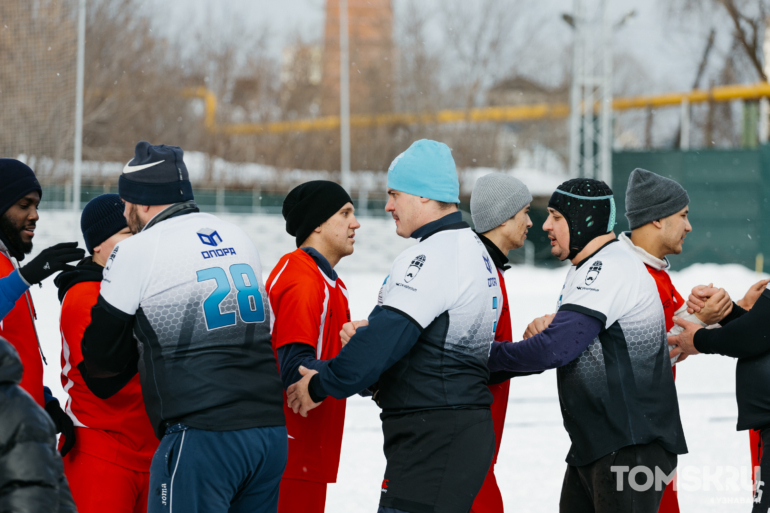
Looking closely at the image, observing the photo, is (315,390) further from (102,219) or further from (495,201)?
(495,201)

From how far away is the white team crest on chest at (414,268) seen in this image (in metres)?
2.34

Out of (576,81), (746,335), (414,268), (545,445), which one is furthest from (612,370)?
(576,81)

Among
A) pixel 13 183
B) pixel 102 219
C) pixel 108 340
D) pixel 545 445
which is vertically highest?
pixel 13 183

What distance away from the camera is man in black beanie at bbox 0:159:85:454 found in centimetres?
264

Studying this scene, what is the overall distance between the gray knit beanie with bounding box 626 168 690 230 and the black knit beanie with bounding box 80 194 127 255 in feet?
7.35

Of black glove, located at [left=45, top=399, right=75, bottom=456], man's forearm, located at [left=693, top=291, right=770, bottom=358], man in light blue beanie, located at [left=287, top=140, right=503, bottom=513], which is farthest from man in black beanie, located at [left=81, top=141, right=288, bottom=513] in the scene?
man's forearm, located at [left=693, top=291, right=770, bottom=358]

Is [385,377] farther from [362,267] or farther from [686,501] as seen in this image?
[362,267]

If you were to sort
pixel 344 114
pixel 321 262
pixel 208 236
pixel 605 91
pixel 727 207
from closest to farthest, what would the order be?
1. pixel 208 236
2. pixel 321 262
3. pixel 605 91
4. pixel 727 207
5. pixel 344 114

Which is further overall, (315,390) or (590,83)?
(590,83)

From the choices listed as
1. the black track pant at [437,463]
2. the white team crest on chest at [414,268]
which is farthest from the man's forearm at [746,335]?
the white team crest on chest at [414,268]

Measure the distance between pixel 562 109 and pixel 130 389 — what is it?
93.8 ft

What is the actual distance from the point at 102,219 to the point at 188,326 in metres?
0.99

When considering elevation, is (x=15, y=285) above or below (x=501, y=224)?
below

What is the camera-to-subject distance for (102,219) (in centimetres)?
298
